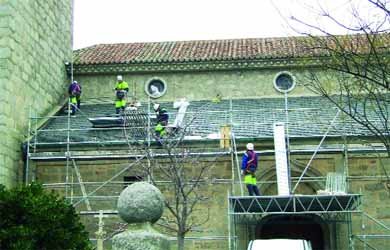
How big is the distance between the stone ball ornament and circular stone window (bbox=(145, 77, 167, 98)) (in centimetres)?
1669

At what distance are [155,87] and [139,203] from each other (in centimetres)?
1691

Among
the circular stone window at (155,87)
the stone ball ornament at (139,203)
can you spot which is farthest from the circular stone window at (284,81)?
the stone ball ornament at (139,203)

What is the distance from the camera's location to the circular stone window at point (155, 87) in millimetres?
22672

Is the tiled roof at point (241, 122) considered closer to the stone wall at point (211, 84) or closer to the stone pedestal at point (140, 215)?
the stone wall at point (211, 84)

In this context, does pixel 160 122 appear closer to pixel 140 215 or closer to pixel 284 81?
pixel 284 81

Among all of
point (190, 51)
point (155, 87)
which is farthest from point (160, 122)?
point (190, 51)

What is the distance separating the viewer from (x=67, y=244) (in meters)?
13.0

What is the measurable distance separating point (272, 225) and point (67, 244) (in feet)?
25.1

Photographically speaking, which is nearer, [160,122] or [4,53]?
[4,53]

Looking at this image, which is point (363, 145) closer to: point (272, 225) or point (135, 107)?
point (272, 225)

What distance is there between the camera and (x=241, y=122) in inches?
758

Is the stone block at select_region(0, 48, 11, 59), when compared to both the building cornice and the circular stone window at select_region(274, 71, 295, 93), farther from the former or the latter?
the circular stone window at select_region(274, 71, 295, 93)

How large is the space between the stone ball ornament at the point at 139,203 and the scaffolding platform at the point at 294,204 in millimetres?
9632

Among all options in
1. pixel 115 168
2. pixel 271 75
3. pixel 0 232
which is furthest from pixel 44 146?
pixel 271 75
